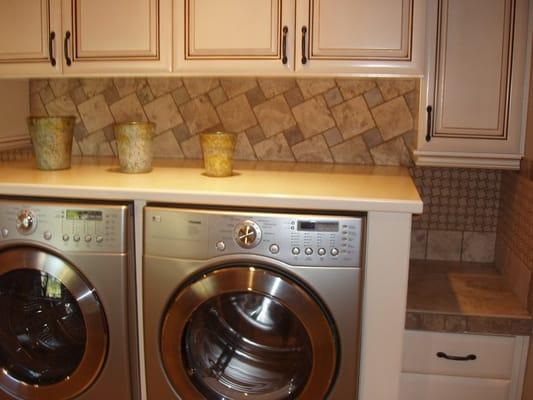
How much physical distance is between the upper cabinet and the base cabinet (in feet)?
4.31

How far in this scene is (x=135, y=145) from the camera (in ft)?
6.66

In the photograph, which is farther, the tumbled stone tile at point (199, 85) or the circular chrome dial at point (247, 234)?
the tumbled stone tile at point (199, 85)

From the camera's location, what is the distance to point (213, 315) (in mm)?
1779

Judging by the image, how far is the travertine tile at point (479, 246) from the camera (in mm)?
2275

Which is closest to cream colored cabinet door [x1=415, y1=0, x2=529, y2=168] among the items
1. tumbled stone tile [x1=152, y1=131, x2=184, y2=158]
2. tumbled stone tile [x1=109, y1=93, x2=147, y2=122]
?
tumbled stone tile [x1=152, y1=131, x2=184, y2=158]

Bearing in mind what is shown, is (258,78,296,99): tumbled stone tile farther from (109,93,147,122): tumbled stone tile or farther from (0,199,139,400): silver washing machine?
(0,199,139,400): silver washing machine

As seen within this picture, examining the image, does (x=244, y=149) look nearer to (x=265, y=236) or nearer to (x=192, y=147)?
(x=192, y=147)

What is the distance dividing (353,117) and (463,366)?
105 cm

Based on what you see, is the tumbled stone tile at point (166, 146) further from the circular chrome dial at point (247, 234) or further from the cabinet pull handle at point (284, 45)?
the circular chrome dial at point (247, 234)

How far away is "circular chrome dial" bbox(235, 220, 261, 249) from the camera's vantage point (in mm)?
1650

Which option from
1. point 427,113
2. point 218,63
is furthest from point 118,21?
point 427,113

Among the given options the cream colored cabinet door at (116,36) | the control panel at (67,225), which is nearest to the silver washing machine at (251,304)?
the control panel at (67,225)

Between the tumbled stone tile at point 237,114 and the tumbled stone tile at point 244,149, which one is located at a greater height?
the tumbled stone tile at point 237,114

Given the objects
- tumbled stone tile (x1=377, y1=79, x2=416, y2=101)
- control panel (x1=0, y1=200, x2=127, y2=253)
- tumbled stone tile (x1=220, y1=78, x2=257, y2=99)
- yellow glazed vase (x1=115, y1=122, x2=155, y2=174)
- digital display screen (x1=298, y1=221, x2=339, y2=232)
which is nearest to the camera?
digital display screen (x1=298, y1=221, x2=339, y2=232)
